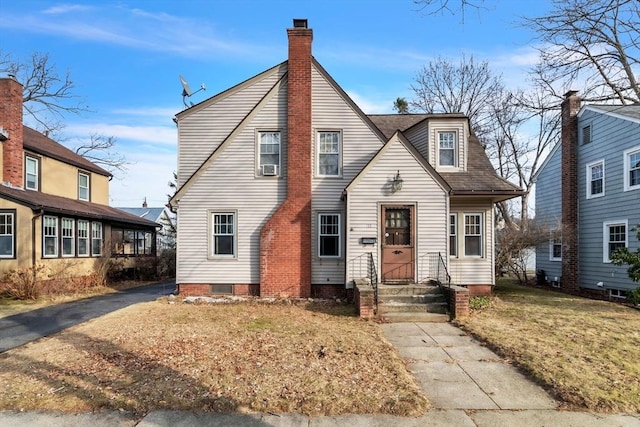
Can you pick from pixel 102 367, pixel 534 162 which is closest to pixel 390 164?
pixel 102 367

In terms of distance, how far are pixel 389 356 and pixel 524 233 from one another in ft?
46.0

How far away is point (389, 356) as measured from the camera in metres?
6.65

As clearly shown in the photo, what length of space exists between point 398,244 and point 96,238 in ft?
48.3

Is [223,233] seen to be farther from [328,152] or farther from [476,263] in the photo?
[476,263]

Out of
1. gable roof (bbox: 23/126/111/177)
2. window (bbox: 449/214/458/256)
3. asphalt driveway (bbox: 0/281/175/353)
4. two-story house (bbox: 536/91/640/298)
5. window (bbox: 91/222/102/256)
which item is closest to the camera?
asphalt driveway (bbox: 0/281/175/353)

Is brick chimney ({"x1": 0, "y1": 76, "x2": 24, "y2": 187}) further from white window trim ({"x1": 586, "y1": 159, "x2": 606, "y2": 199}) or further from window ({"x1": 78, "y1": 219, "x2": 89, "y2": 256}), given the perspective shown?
white window trim ({"x1": 586, "y1": 159, "x2": 606, "y2": 199})

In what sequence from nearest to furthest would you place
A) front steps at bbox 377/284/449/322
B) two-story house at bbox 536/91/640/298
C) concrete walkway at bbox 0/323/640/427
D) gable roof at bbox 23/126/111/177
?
1. concrete walkway at bbox 0/323/640/427
2. front steps at bbox 377/284/449/322
3. two-story house at bbox 536/91/640/298
4. gable roof at bbox 23/126/111/177

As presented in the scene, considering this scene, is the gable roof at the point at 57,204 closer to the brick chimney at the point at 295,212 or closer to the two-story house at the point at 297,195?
the two-story house at the point at 297,195

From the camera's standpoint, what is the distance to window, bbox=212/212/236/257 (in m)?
13.2

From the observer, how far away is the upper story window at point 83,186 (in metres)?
20.6

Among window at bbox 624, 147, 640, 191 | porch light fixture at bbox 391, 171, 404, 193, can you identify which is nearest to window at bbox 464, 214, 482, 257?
porch light fixture at bbox 391, 171, 404, 193

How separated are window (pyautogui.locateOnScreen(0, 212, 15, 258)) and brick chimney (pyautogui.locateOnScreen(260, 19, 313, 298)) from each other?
365 inches

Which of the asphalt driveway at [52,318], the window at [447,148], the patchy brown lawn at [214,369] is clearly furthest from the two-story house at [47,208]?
the window at [447,148]

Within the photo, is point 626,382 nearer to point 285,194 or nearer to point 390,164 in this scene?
point 390,164
